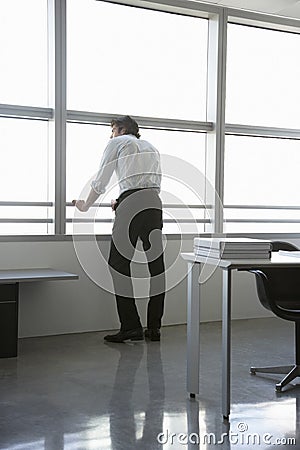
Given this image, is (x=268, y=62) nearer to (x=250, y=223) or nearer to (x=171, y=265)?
(x=250, y=223)

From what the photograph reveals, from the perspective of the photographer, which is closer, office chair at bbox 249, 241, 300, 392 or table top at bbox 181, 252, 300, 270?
table top at bbox 181, 252, 300, 270

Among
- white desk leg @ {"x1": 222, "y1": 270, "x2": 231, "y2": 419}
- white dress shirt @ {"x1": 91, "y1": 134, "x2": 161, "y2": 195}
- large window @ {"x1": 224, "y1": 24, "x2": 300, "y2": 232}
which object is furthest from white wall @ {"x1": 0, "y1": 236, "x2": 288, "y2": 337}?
white desk leg @ {"x1": 222, "y1": 270, "x2": 231, "y2": 419}

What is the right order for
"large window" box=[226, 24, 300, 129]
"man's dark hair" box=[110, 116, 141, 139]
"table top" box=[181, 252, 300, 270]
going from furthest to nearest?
"large window" box=[226, 24, 300, 129], "man's dark hair" box=[110, 116, 141, 139], "table top" box=[181, 252, 300, 270]

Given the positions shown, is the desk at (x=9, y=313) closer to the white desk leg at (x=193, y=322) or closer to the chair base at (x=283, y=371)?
the white desk leg at (x=193, y=322)

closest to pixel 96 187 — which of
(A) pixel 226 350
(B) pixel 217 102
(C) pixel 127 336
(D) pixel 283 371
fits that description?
(C) pixel 127 336

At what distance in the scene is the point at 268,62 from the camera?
667cm

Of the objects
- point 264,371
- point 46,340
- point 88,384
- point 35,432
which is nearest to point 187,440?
point 35,432

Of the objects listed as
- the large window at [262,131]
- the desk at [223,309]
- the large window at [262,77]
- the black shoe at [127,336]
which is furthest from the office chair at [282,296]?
the large window at [262,77]

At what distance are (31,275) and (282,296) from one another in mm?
1829

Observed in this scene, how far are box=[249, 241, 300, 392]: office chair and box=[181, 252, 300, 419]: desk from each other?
0.24 metres

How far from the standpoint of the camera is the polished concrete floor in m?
2.95

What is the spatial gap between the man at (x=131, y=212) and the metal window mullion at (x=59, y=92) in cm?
35

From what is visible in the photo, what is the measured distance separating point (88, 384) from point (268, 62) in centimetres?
415

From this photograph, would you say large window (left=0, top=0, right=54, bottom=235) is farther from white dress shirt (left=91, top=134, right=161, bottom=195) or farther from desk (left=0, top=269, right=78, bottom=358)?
desk (left=0, top=269, right=78, bottom=358)
